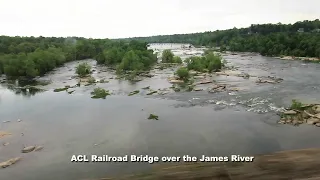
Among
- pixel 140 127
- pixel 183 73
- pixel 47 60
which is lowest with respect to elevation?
pixel 140 127

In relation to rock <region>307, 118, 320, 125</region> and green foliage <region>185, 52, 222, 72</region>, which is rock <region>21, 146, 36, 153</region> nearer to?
rock <region>307, 118, 320, 125</region>

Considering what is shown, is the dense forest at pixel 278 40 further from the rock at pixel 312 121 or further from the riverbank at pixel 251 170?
the riverbank at pixel 251 170

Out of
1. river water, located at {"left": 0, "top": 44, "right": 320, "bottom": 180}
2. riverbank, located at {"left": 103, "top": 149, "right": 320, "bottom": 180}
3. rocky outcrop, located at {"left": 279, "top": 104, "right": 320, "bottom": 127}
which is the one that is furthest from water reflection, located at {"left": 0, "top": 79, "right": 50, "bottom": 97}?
riverbank, located at {"left": 103, "top": 149, "right": 320, "bottom": 180}

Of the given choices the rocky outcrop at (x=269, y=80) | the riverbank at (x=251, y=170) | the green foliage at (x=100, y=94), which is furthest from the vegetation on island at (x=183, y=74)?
the riverbank at (x=251, y=170)

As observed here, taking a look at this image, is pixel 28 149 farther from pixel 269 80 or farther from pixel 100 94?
pixel 269 80

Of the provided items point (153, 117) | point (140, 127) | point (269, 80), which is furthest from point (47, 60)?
point (140, 127)

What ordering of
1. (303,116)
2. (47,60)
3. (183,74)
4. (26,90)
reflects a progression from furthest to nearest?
(47,60), (183,74), (26,90), (303,116)
